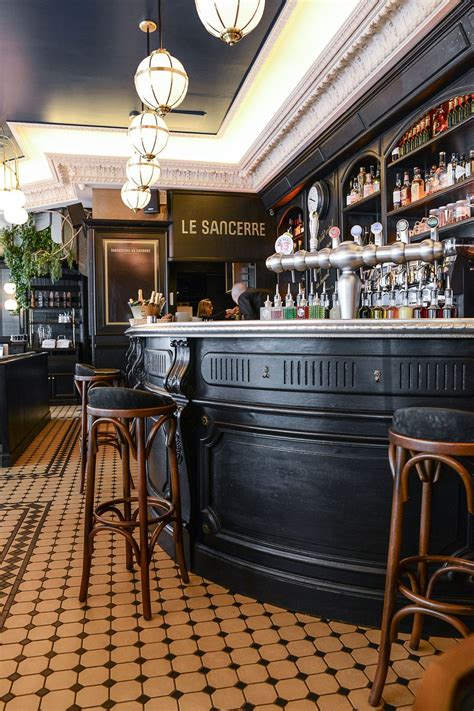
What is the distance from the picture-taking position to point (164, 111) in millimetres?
3369

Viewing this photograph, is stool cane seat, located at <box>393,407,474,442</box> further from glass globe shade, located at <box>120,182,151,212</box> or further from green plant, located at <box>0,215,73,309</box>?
green plant, located at <box>0,215,73,309</box>

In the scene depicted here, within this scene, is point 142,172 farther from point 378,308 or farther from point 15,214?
point 378,308

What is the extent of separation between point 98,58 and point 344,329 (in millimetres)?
4435

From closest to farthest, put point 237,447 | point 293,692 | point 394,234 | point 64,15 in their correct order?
point 293,692 < point 237,447 < point 64,15 < point 394,234

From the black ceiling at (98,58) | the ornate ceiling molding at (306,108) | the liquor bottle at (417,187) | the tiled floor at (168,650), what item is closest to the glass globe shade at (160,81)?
the black ceiling at (98,58)

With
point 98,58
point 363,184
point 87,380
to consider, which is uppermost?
point 98,58

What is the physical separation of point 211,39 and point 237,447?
12.9ft

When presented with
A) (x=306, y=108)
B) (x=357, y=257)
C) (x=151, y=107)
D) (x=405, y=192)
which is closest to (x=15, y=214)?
(x=306, y=108)

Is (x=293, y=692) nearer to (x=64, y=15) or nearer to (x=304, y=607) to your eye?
(x=304, y=607)

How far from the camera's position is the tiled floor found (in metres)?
1.83

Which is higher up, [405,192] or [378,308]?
[405,192]

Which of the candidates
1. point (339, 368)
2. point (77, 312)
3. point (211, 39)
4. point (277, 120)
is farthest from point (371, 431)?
point (77, 312)

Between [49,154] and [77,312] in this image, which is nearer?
[49,154]

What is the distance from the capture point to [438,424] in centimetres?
171
